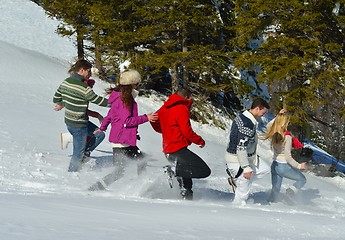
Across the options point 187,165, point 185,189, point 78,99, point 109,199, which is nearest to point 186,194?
point 185,189

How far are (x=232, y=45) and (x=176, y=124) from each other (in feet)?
39.6

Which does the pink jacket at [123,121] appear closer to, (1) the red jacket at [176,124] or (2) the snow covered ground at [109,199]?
(1) the red jacket at [176,124]

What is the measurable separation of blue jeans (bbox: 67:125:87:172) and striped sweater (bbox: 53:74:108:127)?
0.30ft

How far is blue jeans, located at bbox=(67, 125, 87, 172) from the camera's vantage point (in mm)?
8492

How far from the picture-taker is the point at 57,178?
27.2 feet

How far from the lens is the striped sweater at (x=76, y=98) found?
820 cm

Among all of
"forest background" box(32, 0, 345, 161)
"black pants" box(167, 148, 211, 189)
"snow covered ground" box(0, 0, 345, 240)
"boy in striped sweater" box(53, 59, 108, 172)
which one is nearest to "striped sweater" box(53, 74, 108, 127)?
"boy in striped sweater" box(53, 59, 108, 172)

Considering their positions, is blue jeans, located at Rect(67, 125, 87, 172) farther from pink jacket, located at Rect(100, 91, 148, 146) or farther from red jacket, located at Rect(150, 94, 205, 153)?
red jacket, located at Rect(150, 94, 205, 153)

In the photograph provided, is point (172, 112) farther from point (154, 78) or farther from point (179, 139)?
point (154, 78)

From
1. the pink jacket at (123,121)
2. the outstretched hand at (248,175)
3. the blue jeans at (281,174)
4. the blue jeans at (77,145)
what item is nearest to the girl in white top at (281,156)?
the blue jeans at (281,174)

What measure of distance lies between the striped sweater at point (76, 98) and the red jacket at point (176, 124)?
3.41 ft

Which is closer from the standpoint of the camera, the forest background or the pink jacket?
the pink jacket

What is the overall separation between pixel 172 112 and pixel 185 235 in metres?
3.28

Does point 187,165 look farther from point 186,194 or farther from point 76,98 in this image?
point 76,98
